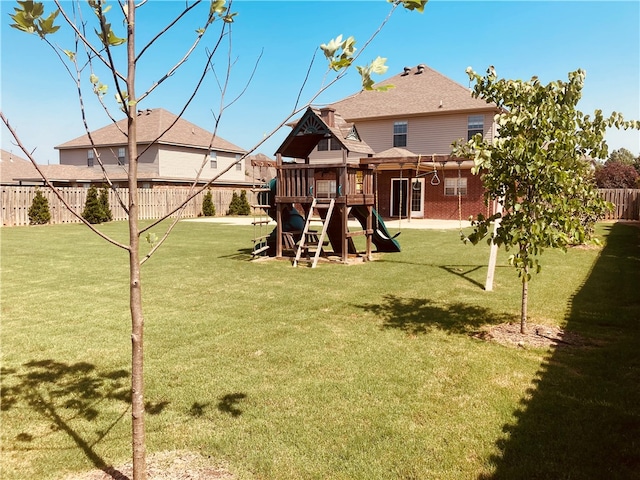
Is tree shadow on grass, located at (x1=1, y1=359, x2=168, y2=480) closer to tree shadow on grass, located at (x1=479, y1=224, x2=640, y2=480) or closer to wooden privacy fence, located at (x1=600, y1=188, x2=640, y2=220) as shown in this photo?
tree shadow on grass, located at (x1=479, y1=224, x2=640, y2=480)

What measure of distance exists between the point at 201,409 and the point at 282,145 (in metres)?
10.3

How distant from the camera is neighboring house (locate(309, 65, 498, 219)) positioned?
28.8 metres

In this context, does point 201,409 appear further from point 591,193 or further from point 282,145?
point 282,145

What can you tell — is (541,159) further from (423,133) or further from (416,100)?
(416,100)

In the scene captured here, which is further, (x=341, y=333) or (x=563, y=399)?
(x=341, y=333)

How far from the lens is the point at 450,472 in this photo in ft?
10.4

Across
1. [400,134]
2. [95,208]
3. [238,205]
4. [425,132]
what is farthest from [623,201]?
[95,208]

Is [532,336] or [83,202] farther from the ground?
[83,202]

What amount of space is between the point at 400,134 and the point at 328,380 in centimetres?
2852

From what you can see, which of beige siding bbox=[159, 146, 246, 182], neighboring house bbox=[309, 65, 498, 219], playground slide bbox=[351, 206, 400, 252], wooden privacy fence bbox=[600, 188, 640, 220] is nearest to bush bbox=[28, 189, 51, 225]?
beige siding bbox=[159, 146, 246, 182]

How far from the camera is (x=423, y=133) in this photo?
30.5 meters

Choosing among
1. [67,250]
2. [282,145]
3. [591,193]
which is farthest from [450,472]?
[67,250]

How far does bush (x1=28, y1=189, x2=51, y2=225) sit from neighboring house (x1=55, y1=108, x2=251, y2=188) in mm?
10376

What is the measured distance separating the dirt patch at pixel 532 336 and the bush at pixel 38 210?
27.7 m
